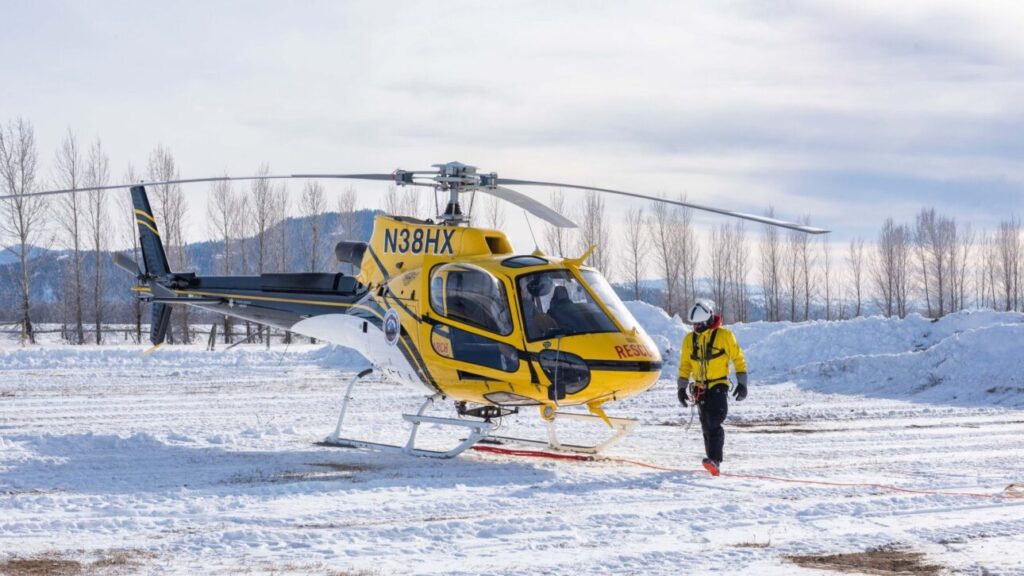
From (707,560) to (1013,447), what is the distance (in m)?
7.57

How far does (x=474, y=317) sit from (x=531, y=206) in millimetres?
1599

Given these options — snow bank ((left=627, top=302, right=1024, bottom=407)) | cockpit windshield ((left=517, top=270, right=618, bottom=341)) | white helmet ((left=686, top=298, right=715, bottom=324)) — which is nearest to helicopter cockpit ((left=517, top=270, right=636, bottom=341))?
cockpit windshield ((left=517, top=270, right=618, bottom=341))

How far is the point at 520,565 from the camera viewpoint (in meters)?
5.97

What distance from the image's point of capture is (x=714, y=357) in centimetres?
973

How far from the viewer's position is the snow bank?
18562 mm

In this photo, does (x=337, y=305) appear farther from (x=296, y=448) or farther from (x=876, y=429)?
(x=876, y=429)

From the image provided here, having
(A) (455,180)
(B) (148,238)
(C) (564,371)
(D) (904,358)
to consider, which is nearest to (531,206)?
(A) (455,180)

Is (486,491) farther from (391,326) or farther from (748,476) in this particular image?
(391,326)

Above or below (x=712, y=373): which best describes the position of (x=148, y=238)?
above

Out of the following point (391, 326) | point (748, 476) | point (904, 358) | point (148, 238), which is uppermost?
point (148, 238)

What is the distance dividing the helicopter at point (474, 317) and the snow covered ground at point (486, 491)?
2.46 ft

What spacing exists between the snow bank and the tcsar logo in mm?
11357

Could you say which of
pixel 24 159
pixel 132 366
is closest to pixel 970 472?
pixel 132 366

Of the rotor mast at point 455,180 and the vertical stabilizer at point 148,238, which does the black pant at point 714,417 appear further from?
the vertical stabilizer at point 148,238
